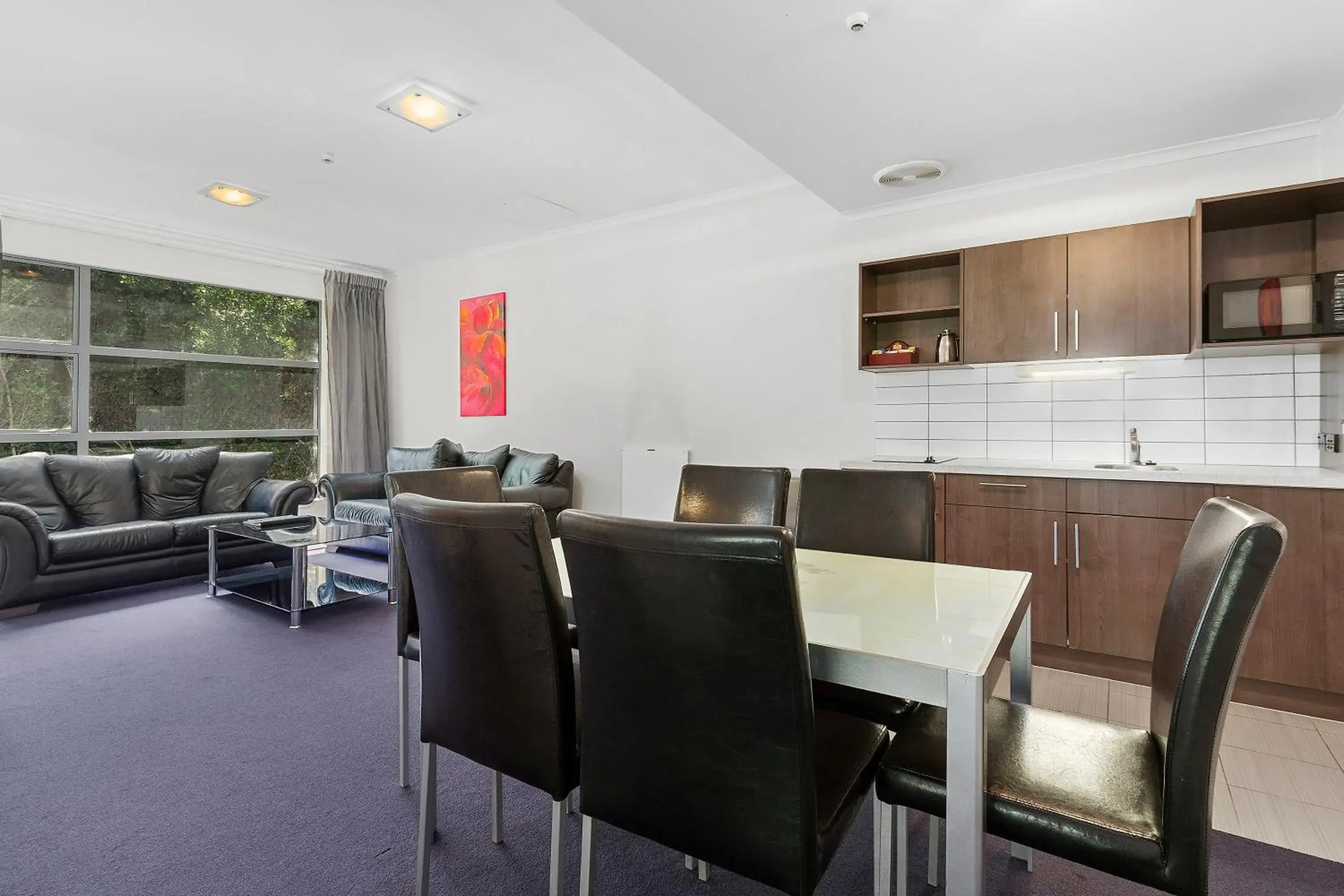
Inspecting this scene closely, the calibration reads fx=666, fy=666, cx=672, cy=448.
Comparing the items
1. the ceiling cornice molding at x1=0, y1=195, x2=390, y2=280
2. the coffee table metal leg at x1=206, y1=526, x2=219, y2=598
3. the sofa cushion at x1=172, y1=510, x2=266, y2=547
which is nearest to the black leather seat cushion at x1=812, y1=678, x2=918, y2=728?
the coffee table metal leg at x1=206, y1=526, x2=219, y2=598

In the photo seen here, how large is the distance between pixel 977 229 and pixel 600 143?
2105mm

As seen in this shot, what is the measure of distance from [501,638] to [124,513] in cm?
464

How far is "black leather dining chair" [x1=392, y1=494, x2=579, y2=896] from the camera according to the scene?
124 centimetres

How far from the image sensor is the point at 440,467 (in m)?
4.75

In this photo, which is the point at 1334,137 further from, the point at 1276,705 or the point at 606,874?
the point at 606,874

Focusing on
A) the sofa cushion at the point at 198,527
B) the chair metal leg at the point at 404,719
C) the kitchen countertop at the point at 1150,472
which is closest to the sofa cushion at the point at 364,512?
the sofa cushion at the point at 198,527

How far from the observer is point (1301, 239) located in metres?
2.91

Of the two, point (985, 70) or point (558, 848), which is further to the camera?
point (985, 70)

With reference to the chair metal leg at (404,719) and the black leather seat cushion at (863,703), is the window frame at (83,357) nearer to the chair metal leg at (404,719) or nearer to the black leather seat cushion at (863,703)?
the chair metal leg at (404,719)

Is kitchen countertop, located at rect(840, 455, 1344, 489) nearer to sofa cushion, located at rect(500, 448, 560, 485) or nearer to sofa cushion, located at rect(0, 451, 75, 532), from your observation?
sofa cushion, located at rect(500, 448, 560, 485)

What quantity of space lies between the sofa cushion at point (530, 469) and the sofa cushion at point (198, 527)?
1683 mm

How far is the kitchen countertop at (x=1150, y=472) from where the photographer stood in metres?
2.50

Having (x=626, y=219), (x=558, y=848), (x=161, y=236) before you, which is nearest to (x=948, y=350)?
(x=626, y=219)

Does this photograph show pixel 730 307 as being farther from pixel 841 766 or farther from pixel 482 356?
pixel 841 766
